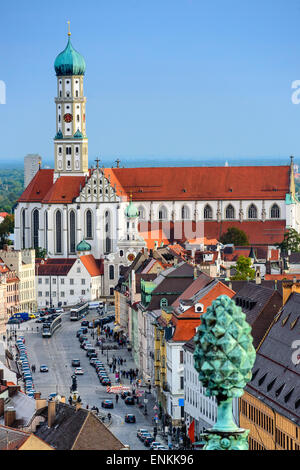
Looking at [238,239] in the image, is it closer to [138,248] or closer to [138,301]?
[138,248]

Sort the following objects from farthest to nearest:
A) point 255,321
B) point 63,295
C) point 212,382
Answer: point 63,295 → point 255,321 → point 212,382

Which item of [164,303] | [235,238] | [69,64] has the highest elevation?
[69,64]

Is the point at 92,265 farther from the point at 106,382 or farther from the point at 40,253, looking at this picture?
the point at 106,382

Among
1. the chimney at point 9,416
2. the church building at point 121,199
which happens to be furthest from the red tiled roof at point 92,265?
the chimney at point 9,416

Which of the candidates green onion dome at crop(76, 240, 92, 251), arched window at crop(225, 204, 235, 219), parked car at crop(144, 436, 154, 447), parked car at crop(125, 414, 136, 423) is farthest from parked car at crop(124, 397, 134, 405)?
arched window at crop(225, 204, 235, 219)

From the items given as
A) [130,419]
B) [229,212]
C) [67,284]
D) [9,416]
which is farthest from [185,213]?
[9,416]
